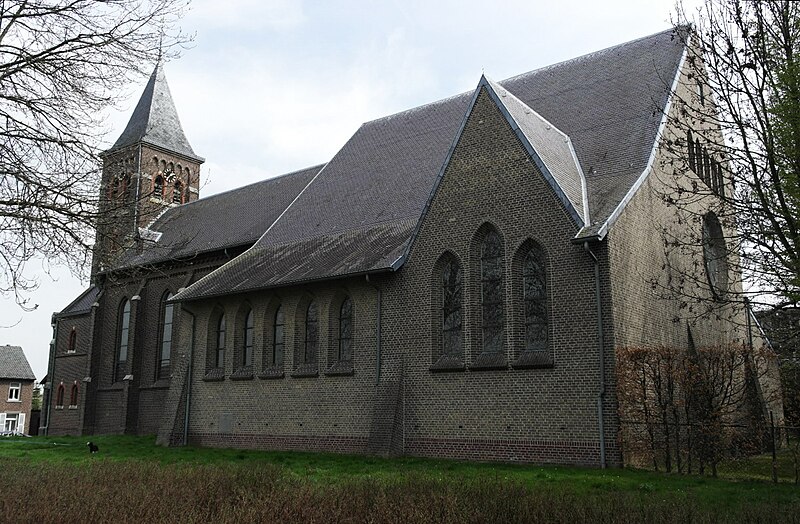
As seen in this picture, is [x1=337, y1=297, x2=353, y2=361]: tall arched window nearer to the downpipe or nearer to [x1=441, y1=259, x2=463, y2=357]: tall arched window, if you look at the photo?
[x1=441, y1=259, x2=463, y2=357]: tall arched window

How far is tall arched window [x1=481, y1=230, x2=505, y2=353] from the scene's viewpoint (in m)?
18.6

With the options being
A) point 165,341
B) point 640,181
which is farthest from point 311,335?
point 165,341

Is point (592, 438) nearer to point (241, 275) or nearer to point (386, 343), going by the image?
point (386, 343)

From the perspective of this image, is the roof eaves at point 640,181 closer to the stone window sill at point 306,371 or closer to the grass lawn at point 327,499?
the grass lawn at point 327,499

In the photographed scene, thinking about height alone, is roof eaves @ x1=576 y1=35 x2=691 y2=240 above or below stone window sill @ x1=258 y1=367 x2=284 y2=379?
above

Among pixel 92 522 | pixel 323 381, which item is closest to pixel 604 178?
pixel 323 381

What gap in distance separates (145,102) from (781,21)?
39.2 metres

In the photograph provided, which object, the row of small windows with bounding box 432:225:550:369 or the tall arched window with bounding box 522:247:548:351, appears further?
the row of small windows with bounding box 432:225:550:369

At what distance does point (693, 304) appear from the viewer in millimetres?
20016

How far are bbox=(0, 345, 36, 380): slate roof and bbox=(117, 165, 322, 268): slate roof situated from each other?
3600 cm

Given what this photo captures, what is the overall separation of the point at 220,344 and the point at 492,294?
11.7 m

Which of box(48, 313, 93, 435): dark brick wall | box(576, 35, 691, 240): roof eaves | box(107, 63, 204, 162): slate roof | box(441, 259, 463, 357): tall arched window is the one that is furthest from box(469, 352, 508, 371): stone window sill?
box(107, 63, 204, 162): slate roof

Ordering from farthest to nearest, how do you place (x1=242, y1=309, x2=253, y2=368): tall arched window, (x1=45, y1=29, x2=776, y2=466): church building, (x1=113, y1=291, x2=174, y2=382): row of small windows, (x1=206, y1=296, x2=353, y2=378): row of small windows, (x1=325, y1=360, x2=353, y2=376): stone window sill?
(x1=113, y1=291, x2=174, y2=382): row of small windows, (x1=242, y1=309, x2=253, y2=368): tall arched window, (x1=206, y1=296, x2=353, y2=378): row of small windows, (x1=325, y1=360, x2=353, y2=376): stone window sill, (x1=45, y1=29, x2=776, y2=466): church building

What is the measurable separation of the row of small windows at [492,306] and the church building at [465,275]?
2.0 inches
